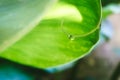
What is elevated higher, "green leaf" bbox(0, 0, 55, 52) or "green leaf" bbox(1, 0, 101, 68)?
"green leaf" bbox(0, 0, 55, 52)

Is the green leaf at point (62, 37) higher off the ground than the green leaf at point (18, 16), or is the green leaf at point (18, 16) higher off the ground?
the green leaf at point (18, 16)

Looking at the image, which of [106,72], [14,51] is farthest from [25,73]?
[106,72]

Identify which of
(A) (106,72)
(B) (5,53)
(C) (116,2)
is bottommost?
(A) (106,72)

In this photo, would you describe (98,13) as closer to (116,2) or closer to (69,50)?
(69,50)
